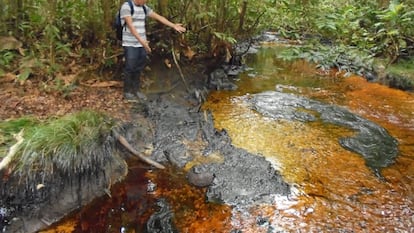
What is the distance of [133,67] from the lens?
6.80 meters

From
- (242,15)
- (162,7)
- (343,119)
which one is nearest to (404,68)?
(343,119)

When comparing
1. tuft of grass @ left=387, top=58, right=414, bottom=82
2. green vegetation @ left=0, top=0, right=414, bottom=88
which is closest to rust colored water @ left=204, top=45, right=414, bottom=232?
tuft of grass @ left=387, top=58, right=414, bottom=82

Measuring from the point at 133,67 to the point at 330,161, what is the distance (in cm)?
390

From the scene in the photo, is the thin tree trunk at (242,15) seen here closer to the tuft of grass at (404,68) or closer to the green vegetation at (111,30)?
the green vegetation at (111,30)

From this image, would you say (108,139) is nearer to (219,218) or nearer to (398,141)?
(219,218)

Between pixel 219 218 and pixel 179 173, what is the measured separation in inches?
45.3

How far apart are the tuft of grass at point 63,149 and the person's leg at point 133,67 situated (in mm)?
1837

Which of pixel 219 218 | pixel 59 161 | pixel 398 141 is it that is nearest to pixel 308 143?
pixel 398 141

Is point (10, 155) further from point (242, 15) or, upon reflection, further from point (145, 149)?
point (242, 15)

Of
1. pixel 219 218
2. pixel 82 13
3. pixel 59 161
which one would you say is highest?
Answer: pixel 82 13

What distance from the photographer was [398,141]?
21.7ft

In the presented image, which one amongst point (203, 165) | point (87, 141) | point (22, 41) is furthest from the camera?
point (22, 41)

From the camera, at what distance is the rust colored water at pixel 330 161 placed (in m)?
4.48

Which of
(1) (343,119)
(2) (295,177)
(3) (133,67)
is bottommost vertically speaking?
(2) (295,177)
